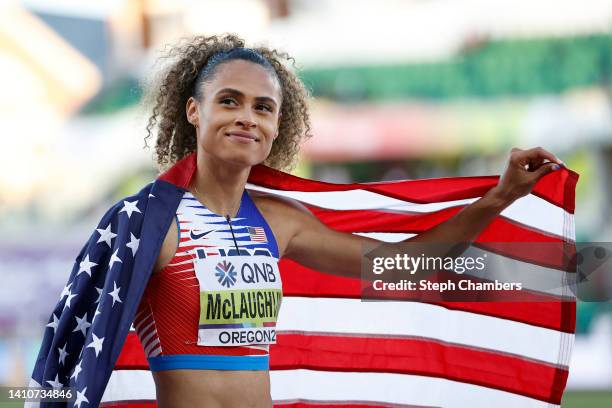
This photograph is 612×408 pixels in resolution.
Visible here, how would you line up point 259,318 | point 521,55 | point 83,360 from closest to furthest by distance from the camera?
point 83,360, point 259,318, point 521,55

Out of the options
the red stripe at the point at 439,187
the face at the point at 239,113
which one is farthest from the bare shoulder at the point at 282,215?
the face at the point at 239,113

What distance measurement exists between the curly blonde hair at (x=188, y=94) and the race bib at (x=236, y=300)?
0.58m

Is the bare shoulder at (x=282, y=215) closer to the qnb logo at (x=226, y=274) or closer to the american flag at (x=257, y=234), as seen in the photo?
the american flag at (x=257, y=234)

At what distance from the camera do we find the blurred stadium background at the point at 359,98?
13.5 meters

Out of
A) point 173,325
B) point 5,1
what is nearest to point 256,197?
point 173,325

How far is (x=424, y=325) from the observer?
419cm

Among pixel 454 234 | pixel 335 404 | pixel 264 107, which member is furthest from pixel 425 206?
pixel 264 107

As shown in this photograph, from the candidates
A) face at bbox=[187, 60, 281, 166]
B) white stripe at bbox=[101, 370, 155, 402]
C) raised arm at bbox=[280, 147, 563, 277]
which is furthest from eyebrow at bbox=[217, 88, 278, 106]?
white stripe at bbox=[101, 370, 155, 402]

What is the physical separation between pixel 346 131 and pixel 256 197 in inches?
391

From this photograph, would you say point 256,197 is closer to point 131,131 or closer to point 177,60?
point 177,60

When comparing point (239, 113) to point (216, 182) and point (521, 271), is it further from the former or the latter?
point (521, 271)

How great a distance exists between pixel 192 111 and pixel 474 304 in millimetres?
1409

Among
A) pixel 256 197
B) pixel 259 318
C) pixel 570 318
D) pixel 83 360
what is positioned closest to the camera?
pixel 83 360

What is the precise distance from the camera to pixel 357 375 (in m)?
4.27
